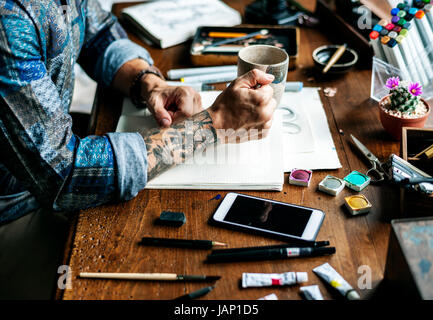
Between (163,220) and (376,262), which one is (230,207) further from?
(376,262)

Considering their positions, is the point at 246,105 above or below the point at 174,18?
above

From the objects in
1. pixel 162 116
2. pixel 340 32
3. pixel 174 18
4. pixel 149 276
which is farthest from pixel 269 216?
pixel 174 18

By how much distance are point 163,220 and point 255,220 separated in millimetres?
163

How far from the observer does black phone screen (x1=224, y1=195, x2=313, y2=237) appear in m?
0.69

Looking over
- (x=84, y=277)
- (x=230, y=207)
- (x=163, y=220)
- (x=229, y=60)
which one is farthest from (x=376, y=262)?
(x=229, y=60)

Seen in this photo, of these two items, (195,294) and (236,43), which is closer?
(195,294)

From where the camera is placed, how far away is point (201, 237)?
688 mm

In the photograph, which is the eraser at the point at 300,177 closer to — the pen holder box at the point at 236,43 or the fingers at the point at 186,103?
the fingers at the point at 186,103

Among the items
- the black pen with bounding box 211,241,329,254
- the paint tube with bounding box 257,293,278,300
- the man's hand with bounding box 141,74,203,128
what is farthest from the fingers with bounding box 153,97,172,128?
the paint tube with bounding box 257,293,278,300

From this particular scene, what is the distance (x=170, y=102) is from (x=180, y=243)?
44 cm

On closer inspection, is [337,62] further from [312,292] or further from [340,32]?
[312,292]

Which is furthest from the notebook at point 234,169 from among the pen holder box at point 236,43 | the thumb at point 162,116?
the pen holder box at point 236,43

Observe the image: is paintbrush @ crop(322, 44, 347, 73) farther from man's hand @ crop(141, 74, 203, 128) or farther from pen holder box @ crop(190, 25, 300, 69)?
man's hand @ crop(141, 74, 203, 128)

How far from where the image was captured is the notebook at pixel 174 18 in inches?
52.5
